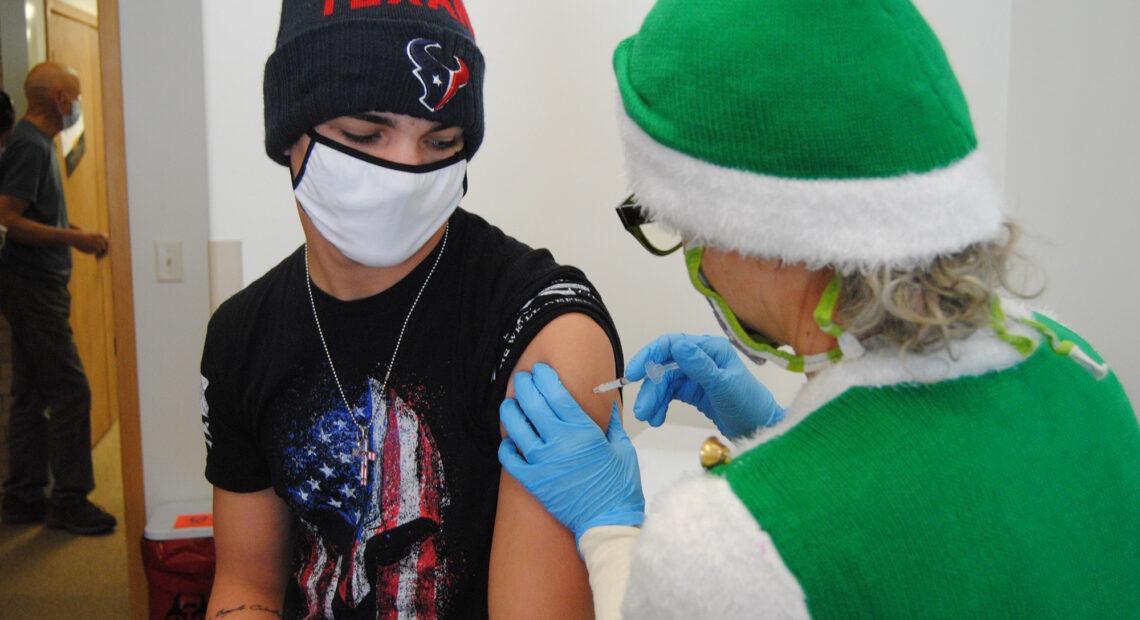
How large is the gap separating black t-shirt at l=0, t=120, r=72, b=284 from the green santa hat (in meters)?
3.57

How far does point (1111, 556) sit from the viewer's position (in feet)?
2.41

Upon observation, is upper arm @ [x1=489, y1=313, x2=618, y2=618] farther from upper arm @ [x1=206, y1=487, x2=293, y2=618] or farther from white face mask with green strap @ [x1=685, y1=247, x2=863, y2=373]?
upper arm @ [x1=206, y1=487, x2=293, y2=618]

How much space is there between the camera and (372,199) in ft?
3.92

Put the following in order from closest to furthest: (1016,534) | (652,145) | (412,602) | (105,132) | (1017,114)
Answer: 1. (1016,534)
2. (652,145)
3. (412,602)
4. (1017,114)
5. (105,132)

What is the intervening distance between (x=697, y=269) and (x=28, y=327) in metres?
3.59

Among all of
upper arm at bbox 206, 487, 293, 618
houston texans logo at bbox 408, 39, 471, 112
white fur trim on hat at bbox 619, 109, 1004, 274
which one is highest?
houston texans logo at bbox 408, 39, 471, 112

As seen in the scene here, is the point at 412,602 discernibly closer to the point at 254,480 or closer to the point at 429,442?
the point at 429,442

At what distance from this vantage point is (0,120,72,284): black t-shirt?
11.4ft

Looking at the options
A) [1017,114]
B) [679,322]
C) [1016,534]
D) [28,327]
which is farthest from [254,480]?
[28,327]

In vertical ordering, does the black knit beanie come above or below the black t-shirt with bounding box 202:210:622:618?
above

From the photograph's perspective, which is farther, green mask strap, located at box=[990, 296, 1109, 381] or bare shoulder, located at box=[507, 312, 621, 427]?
bare shoulder, located at box=[507, 312, 621, 427]

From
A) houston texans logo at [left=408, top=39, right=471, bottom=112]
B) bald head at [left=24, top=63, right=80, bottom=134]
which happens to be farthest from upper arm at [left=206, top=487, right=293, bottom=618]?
bald head at [left=24, top=63, right=80, bottom=134]

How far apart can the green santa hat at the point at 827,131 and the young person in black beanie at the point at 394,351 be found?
0.46 meters

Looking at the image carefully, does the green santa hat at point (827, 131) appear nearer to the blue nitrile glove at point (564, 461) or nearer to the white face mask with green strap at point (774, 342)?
the white face mask with green strap at point (774, 342)
